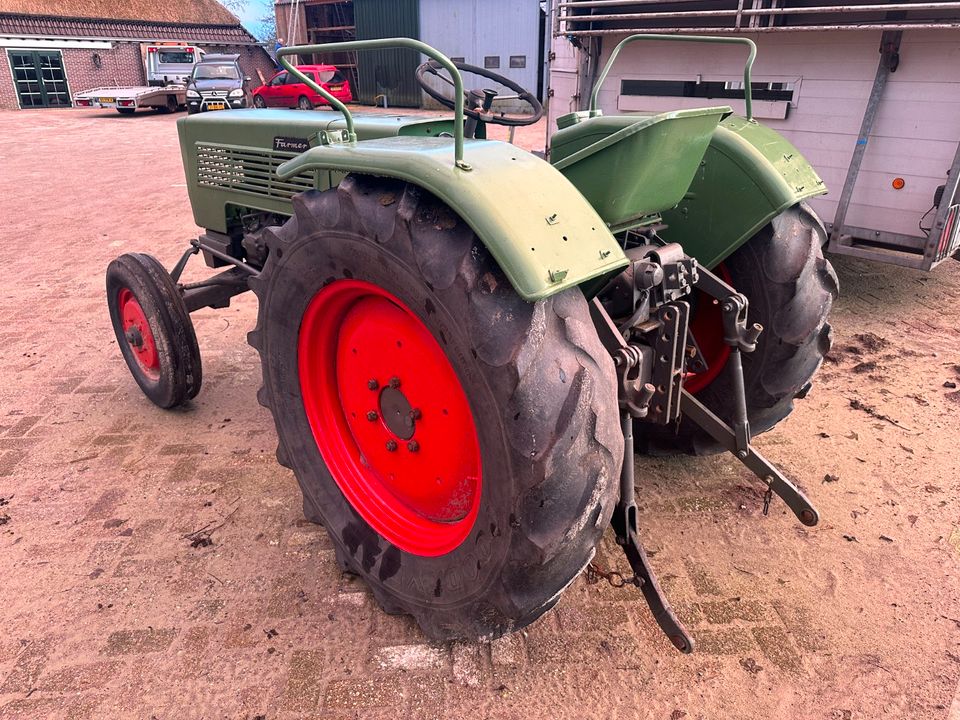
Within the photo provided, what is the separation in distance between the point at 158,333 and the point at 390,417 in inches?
61.6

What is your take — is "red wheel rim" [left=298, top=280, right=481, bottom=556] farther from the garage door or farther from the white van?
the garage door

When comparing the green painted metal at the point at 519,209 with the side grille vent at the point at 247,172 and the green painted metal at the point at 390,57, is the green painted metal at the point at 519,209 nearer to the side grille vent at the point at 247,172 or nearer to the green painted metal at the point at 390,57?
the side grille vent at the point at 247,172

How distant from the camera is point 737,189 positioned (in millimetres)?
2207

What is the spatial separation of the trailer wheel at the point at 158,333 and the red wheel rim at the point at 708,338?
217cm

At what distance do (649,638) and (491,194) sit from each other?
1.34 metres

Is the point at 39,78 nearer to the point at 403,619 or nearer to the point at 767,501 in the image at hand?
the point at 403,619

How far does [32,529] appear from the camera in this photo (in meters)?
2.41

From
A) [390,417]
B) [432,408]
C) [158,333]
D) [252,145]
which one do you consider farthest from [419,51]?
[158,333]

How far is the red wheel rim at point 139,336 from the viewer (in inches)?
126

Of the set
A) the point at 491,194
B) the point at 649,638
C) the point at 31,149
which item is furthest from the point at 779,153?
the point at 31,149

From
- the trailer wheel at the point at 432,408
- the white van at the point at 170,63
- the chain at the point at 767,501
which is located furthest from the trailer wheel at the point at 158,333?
the white van at the point at 170,63

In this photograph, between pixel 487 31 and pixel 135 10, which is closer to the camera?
pixel 487 31

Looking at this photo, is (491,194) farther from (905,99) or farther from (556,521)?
(905,99)

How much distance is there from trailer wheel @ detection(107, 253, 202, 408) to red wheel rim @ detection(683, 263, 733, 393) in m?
2.17
